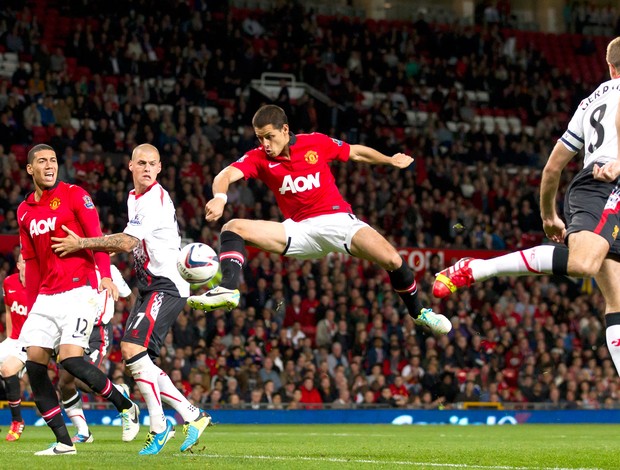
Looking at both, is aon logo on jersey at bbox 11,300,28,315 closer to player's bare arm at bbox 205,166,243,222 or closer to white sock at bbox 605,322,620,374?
player's bare arm at bbox 205,166,243,222

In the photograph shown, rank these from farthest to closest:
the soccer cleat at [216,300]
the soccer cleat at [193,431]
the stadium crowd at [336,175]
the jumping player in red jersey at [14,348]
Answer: the stadium crowd at [336,175] → the jumping player in red jersey at [14,348] → the soccer cleat at [193,431] → the soccer cleat at [216,300]

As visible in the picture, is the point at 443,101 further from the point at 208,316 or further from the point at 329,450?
the point at 329,450

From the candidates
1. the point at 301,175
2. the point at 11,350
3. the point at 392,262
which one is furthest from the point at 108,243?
the point at 11,350

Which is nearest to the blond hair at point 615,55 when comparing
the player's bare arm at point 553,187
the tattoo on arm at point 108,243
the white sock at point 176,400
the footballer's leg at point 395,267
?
the player's bare arm at point 553,187

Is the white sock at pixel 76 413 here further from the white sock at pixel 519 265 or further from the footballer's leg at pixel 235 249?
the white sock at pixel 519 265

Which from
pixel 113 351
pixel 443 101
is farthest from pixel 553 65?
pixel 113 351

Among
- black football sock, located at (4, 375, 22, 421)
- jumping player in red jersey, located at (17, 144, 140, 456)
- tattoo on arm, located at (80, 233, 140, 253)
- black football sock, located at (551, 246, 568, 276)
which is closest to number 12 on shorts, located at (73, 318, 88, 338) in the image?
jumping player in red jersey, located at (17, 144, 140, 456)

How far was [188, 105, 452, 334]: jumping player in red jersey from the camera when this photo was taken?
31.8 ft

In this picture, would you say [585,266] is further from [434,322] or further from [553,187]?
[434,322]

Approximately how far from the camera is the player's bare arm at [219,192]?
27.7 feet

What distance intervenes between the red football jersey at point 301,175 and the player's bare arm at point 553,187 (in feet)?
7.24

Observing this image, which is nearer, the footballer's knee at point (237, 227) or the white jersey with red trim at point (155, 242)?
the footballer's knee at point (237, 227)

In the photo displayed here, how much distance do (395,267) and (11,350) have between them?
562 centimetres

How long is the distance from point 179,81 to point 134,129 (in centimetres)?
290
